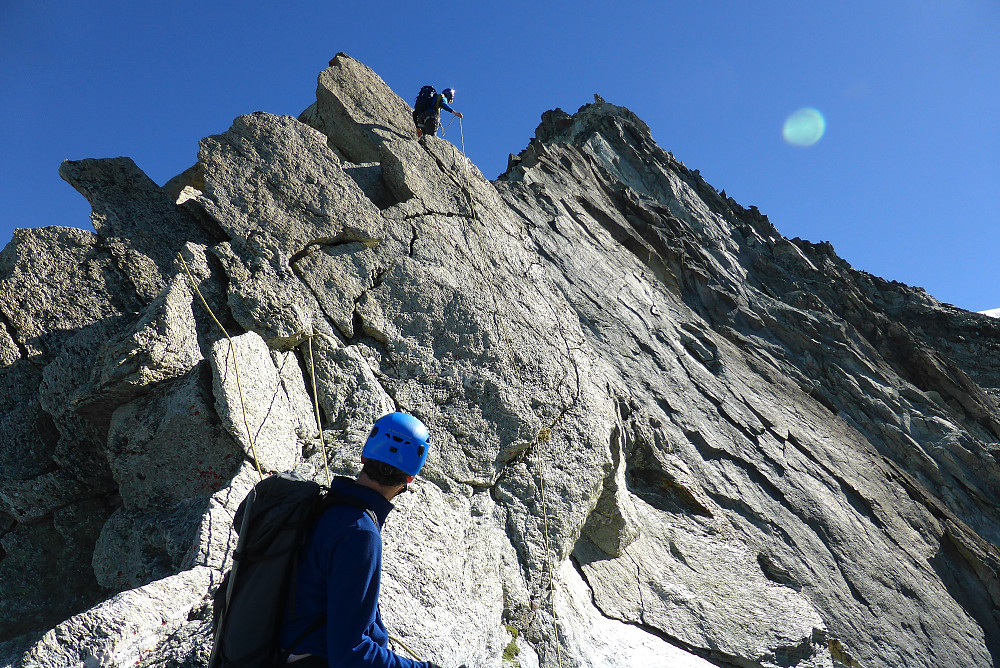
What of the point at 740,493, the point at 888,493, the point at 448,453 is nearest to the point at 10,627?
the point at 448,453

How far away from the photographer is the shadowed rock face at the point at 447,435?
5797 millimetres

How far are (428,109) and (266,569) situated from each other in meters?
12.4

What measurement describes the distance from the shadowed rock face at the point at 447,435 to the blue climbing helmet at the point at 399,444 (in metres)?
2.10

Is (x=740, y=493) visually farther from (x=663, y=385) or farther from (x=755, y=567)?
(x=663, y=385)

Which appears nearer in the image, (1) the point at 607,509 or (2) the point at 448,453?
(2) the point at 448,453

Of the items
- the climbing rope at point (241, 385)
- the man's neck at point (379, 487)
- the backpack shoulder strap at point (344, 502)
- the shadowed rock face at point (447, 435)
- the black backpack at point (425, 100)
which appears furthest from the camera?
the black backpack at point (425, 100)

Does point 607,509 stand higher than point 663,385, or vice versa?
point 663,385

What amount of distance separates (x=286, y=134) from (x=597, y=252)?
9.47 metres

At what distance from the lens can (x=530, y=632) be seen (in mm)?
6777

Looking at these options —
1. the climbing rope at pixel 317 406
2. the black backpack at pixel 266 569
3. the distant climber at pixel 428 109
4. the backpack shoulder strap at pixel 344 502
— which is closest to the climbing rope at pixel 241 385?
the climbing rope at pixel 317 406

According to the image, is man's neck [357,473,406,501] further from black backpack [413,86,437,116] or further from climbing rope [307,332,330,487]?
black backpack [413,86,437,116]

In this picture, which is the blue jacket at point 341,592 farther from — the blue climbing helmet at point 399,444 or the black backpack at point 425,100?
the black backpack at point 425,100

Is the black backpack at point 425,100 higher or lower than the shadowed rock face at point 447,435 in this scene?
higher

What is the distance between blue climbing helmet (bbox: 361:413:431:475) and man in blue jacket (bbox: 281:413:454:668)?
0.04 ft
